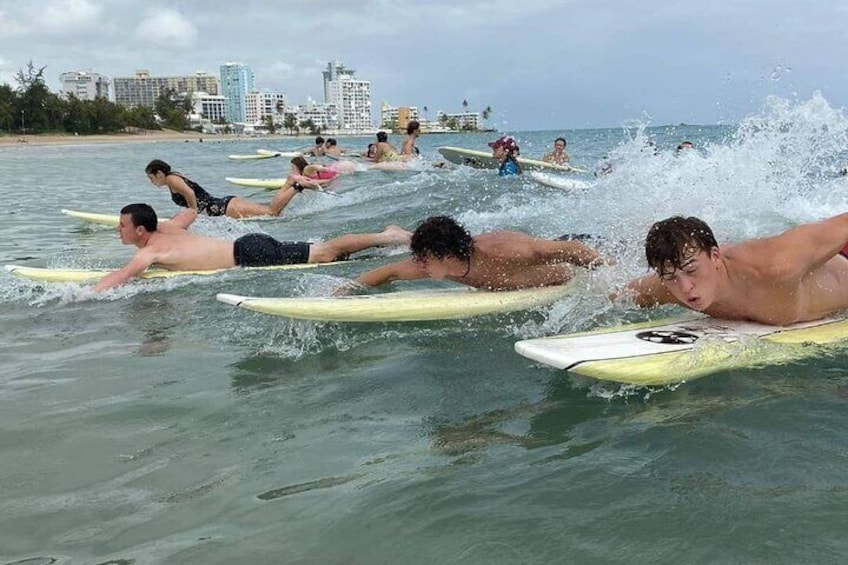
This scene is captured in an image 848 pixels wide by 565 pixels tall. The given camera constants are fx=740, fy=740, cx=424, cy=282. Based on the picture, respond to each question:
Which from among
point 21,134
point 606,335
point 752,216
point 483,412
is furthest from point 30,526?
point 21,134

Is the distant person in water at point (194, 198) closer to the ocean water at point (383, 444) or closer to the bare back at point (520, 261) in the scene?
the ocean water at point (383, 444)

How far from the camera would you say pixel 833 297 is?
457 centimetres

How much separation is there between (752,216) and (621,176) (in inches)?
115

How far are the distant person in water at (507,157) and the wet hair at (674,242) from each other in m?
13.3

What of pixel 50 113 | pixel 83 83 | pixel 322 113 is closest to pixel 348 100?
pixel 322 113

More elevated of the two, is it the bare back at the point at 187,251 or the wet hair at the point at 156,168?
the wet hair at the point at 156,168

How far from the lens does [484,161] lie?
67.4 ft

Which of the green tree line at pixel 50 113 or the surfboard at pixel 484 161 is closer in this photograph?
the surfboard at pixel 484 161

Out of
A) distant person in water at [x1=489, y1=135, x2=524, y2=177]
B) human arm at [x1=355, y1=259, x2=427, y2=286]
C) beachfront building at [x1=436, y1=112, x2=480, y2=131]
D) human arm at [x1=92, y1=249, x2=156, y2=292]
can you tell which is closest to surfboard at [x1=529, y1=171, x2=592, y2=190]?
distant person in water at [x1=489, y1=135, x2=524, y2=177]

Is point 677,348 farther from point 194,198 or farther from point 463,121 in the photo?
point 463,121

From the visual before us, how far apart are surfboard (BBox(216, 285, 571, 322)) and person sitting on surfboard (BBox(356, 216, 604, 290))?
10 centimetres

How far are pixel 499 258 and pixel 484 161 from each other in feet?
49.9

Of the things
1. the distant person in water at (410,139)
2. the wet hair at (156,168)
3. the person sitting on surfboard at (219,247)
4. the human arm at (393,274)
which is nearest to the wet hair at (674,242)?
the human arm at (393,274)

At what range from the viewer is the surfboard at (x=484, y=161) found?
61.0ft
